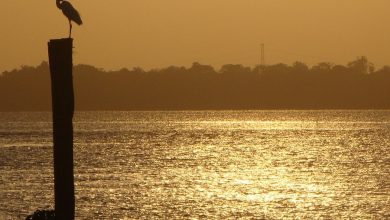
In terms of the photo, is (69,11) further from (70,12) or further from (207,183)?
(207,183)

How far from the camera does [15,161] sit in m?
79.4

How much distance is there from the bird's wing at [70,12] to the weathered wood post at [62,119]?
637cm

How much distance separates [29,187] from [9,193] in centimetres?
392

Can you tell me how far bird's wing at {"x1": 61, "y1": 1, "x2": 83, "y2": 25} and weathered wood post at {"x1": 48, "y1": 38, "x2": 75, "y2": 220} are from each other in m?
6.37

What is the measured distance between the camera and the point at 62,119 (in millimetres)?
16234

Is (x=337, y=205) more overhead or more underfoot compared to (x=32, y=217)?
more underfoot

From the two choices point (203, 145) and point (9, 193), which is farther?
point (203, 145)

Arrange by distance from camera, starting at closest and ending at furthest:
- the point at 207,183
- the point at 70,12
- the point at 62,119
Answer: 1. the point at 62,119
2. the point at 70,12
3. the point at 207,183

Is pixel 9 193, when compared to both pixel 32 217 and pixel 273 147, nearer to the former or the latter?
pixel 32 217

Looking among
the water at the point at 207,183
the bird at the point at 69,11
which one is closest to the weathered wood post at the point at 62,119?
the bird at the point at 69,11

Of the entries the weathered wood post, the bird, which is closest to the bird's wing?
the bird

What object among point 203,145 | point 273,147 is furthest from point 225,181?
point 203,145

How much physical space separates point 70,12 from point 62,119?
278 inches

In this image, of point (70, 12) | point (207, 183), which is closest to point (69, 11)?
point (70, 12)
